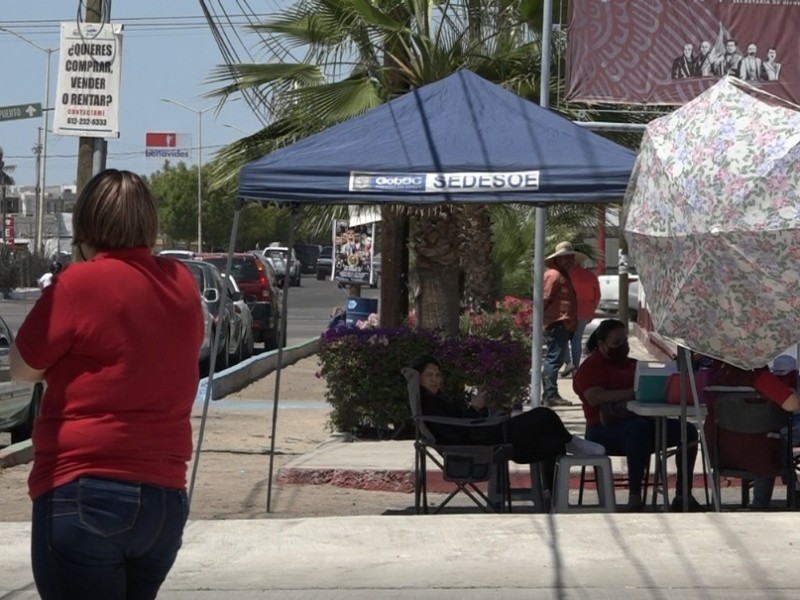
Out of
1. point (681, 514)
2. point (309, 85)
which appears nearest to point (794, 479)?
point (681, 514)

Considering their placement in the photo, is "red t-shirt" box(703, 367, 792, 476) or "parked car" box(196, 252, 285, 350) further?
"parked car" box(196, 252, 285, 350)

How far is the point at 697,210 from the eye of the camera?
23.8 feet

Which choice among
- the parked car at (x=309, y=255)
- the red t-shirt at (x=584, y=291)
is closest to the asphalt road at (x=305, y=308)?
the red t-shirt at (x=584, y=291)

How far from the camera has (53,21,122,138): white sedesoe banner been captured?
11180 mm

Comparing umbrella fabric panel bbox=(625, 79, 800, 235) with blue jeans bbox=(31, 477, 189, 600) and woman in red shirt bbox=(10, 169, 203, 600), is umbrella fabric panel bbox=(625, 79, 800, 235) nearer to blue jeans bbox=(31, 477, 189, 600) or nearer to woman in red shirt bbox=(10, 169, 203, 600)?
woman in red shirt bbox=(10, 169, 203, 600)

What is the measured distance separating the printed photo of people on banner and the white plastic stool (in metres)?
14.6

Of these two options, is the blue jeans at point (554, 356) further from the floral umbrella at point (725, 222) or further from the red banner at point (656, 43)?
the floral umbrella at point (725, 222)

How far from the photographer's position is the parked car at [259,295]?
82.0 feet

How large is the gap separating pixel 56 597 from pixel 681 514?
5056mm

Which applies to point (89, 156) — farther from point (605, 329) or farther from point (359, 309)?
point (359, 309)

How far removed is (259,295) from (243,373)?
7079mm

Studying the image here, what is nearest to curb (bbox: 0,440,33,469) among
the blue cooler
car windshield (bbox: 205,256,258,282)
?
the blue cooler

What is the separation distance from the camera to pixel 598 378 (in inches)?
347

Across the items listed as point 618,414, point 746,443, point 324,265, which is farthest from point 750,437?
point 324,265
